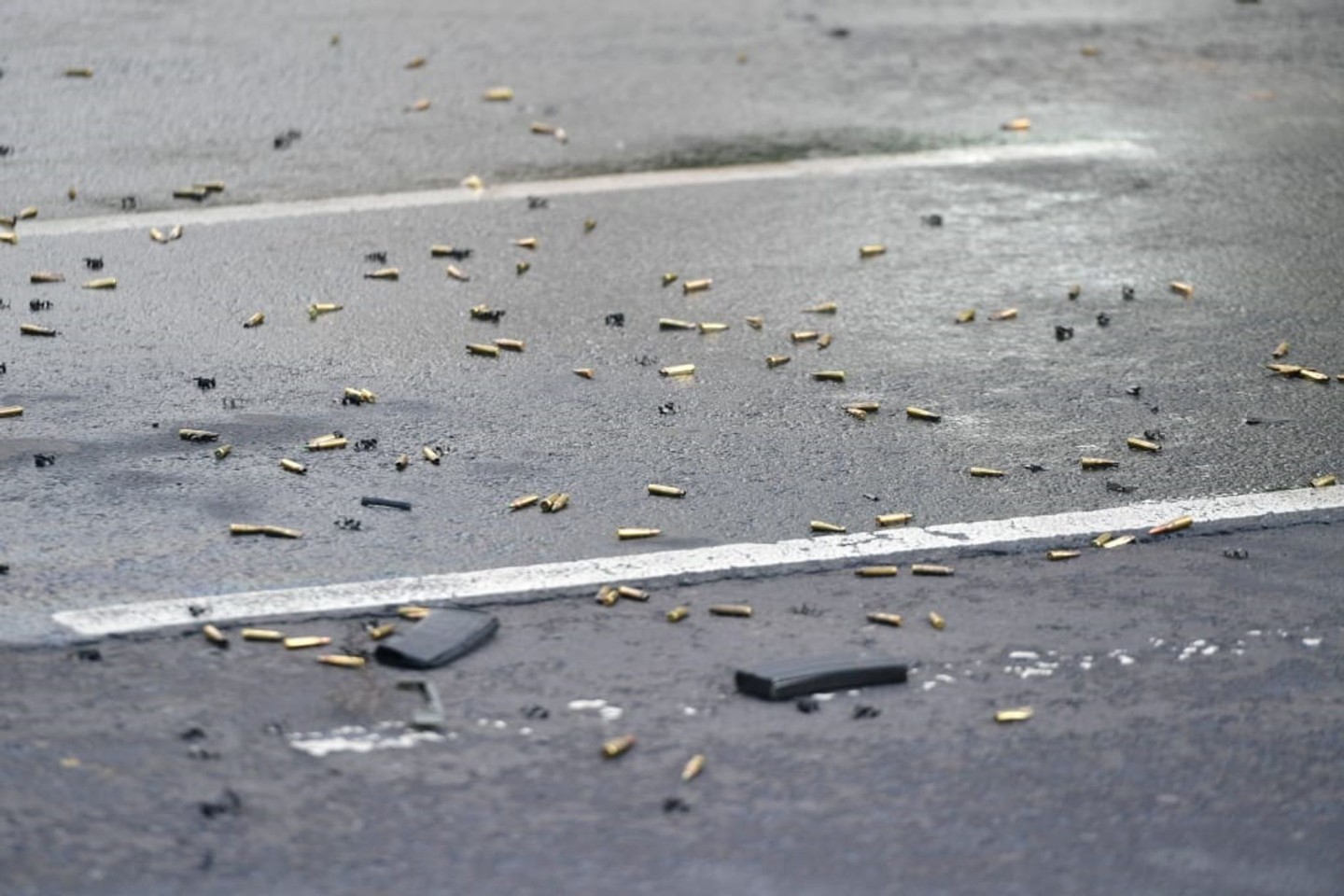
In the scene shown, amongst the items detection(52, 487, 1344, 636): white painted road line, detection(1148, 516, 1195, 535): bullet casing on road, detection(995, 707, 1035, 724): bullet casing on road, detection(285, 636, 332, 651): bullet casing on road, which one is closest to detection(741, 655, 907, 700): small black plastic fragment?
detection(995, 707, 1035, 724): bullet casing on road

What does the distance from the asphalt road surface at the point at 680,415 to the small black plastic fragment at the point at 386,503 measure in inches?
1.6

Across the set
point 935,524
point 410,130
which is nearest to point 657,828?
point 935,524

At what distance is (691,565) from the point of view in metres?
5.40

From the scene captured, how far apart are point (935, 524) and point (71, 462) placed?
8.49 feet

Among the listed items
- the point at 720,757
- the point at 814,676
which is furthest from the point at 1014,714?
the point at 720,757

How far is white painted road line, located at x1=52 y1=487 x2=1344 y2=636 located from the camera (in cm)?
500

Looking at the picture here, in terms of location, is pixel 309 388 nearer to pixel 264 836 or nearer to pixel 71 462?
pixel 71 462

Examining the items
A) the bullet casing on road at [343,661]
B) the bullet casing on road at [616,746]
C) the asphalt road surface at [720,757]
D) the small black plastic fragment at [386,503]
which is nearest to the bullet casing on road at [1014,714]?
the asphalt road surface at [720,757]

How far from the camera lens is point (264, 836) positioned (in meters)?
4.00

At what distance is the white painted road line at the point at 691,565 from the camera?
5.00 meters

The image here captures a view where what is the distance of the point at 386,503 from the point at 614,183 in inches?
141

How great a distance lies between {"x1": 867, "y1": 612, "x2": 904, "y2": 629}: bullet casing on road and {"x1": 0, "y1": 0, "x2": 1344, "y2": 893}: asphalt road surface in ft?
0.19

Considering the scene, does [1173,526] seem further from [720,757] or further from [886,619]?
[720,757]

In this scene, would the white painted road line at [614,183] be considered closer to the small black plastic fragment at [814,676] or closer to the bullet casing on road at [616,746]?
the small black plastic fragment at [814,676]
